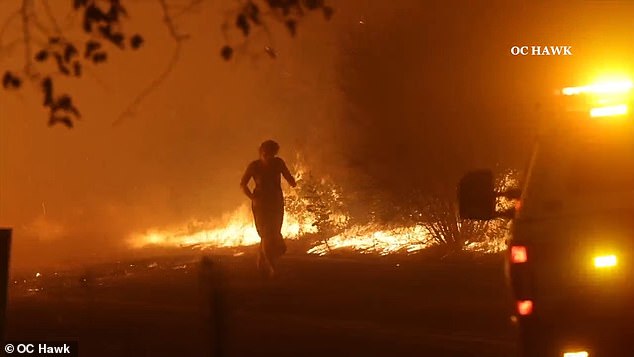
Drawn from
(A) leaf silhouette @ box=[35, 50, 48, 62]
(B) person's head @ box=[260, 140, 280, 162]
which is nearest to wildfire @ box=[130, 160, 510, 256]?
(B) person's head @ box=[260, 140, 280, 162]

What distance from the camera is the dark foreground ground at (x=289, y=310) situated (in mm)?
8859

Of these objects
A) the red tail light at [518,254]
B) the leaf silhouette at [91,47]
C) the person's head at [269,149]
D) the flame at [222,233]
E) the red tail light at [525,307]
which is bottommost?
the red tail light at [525,307]

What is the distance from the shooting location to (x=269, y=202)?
12.5 meters

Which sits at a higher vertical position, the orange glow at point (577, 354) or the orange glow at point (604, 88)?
the orange glow at point (604, 88)

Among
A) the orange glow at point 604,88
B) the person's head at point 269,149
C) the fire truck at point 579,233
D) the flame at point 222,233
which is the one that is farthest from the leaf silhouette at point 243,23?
the flame at point 222,233

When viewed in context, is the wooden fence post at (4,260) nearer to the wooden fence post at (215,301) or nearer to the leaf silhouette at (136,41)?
the leaf silhouette at (136,41)

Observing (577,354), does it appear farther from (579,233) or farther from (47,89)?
(47,89)

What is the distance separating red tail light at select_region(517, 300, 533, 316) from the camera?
5605 mm

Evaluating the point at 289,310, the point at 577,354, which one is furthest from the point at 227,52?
the point at 289,310

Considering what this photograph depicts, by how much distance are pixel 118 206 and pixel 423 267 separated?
1206 cm

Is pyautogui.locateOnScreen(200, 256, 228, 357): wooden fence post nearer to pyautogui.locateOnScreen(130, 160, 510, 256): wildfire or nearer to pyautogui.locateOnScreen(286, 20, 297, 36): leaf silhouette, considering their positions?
pyautogui.locateOnScreen(286, 20, 297, 36): leaf silhouette

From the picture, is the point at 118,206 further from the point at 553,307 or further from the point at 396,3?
the point at 553,307

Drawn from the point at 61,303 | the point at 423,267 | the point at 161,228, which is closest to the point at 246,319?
the point at 61,303

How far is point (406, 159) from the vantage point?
47.0ft
